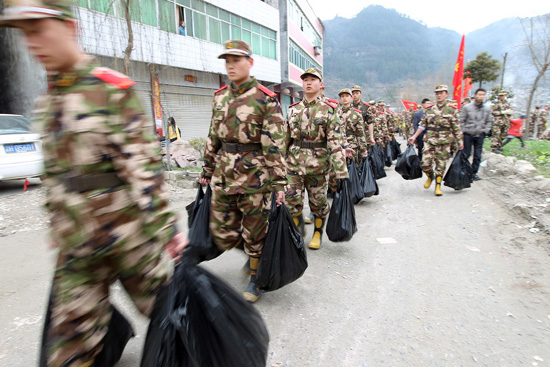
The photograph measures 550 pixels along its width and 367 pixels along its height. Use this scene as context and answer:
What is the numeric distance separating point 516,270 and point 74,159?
409 centimetres

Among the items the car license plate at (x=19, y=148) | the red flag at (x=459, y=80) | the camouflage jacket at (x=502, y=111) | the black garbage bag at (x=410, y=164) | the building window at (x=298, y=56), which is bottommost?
the black garbage bag at (x=410, y=164)

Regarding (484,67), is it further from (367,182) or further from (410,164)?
(367,182)

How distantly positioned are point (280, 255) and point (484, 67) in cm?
2530

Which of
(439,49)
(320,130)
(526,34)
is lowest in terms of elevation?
(320,130)

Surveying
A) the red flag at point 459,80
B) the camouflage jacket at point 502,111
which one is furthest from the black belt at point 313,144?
the camouflage jacket at point 502,111

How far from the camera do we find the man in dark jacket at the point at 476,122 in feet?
25.3

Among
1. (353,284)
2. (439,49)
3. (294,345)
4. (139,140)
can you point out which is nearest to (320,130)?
(353,284)

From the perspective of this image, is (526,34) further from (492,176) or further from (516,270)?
(516,270)

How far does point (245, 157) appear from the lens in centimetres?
289

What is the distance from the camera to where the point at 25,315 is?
110 inches

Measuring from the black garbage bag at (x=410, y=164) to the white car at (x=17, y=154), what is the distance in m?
7.03

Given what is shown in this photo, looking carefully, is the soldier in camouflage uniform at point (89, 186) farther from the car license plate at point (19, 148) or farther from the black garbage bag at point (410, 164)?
the black garbage bag at point (410, 164)

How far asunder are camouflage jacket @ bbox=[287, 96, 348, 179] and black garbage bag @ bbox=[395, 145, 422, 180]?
3.67 metres

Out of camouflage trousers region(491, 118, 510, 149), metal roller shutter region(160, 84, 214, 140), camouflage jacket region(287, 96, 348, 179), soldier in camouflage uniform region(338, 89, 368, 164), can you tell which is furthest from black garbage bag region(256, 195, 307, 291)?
metal roller shutter region(160, 84, 214, 140)
